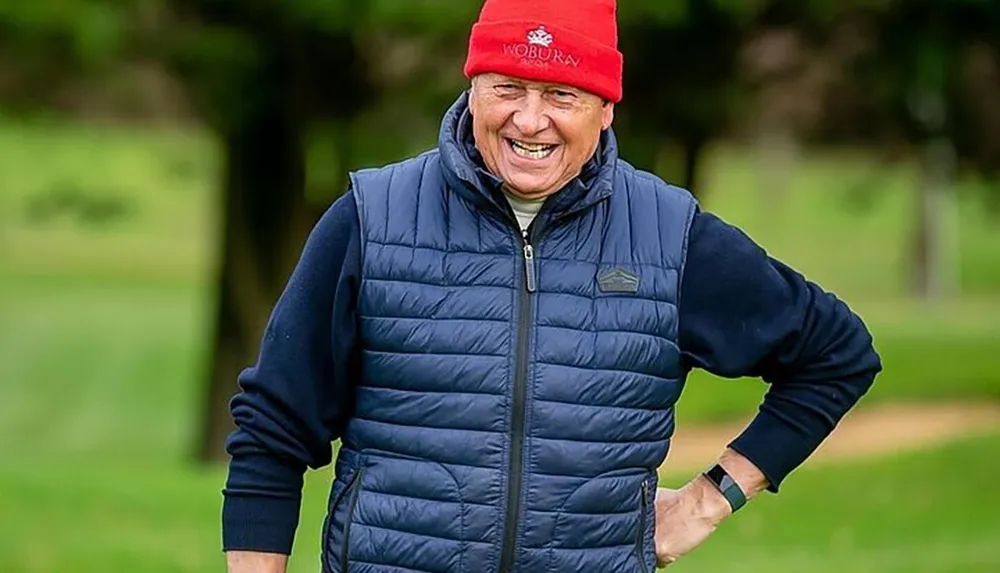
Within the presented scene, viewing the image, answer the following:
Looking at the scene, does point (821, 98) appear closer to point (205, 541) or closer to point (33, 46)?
point (33, 46)

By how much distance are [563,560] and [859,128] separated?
53.1 feet

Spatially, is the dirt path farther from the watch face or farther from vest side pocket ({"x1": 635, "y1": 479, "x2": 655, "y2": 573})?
vest side pocket ({"x1": 635, "y1": 479, "x2": 655, "y2": 573})

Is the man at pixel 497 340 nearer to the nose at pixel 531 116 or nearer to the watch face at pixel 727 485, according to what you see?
the nose at pixel 531 116

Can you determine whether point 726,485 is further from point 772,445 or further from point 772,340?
point 772,340

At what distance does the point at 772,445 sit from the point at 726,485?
12 cm

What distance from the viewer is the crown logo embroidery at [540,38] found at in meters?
3.53

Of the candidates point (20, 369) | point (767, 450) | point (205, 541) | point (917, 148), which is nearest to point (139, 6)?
point (205, 541)

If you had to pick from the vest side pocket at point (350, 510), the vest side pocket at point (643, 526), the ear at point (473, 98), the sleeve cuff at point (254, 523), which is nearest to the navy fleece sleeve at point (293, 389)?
the sleeve cuff at point (254, 523)

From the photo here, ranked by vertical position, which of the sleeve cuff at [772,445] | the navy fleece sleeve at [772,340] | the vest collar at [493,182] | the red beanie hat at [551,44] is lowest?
the sleeve cuff at [772,445]

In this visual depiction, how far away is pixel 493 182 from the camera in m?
3.52

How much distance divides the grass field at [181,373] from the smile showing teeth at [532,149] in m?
5.31

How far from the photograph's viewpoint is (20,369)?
3000 centimetres

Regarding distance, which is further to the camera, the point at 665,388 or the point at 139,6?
the point at 139,6

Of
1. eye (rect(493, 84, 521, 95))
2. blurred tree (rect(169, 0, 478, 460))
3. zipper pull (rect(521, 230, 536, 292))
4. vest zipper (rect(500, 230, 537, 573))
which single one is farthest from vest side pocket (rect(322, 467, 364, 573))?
blurred tree (rect(169, 0, 478, 460))
